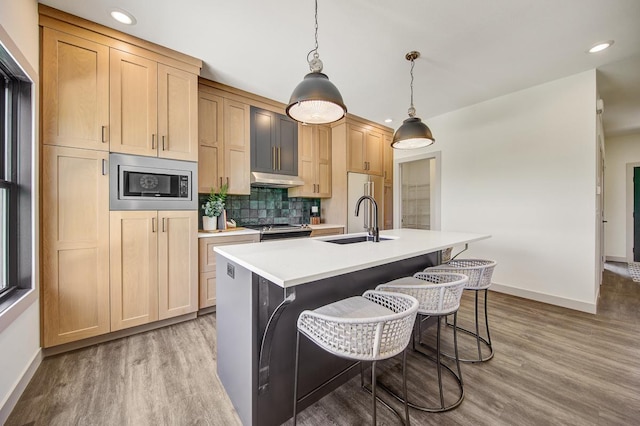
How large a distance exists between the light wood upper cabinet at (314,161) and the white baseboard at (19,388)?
303 cm

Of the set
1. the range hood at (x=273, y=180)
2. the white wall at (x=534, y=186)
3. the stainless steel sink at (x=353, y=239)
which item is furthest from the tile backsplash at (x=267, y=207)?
the white wall at (x=534, y=186)

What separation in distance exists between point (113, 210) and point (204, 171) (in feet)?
3.36

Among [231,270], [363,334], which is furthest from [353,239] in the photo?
[363,334]

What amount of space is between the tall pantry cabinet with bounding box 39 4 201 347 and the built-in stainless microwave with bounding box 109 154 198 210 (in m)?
0.07

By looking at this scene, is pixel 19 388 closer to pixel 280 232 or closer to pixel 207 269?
pixel 207 269

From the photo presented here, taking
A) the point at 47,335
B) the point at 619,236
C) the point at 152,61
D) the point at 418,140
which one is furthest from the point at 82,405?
the point at 619,236

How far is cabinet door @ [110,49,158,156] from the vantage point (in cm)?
219

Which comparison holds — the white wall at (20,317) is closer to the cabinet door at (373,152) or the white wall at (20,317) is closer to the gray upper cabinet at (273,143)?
the gray upper cabinet at (273,143)

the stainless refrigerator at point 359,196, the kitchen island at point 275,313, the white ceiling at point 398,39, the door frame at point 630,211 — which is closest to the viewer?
the kitchen island at point 275,313

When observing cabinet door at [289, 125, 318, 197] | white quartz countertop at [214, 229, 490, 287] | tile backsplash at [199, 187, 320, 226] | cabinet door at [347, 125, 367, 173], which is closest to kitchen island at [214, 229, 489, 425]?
white quartz countertop at [214, 229, 490, 287]

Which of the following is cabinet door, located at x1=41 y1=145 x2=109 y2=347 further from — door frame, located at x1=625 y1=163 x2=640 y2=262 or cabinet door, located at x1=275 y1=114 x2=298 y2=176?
door frame, located at x1=625 y1=163 x2=640 y2=262

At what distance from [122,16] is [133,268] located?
6.80ft

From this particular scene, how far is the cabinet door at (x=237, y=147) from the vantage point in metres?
3.15

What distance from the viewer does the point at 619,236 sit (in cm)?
513
